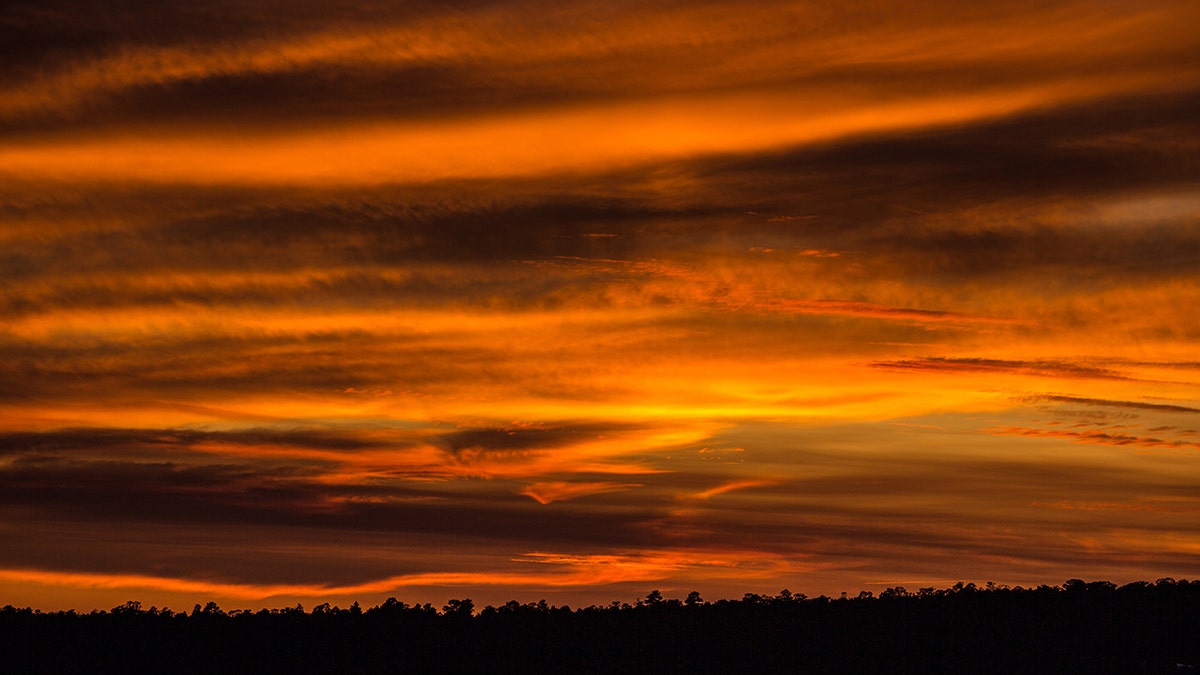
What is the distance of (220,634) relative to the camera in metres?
57.9

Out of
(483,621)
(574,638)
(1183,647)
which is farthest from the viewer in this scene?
(483,621)

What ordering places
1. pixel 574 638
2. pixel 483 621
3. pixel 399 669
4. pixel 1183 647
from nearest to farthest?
pixel 1183 647 < pixel 399 669 < pixel 574 638 < pixel 483 621

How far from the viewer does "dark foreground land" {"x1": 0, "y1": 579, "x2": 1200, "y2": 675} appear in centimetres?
4966

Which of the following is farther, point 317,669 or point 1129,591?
point 1129,591

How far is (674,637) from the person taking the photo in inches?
2151

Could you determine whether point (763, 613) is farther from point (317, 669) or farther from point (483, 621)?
point (317, 669)

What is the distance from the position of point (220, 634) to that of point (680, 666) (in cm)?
1996

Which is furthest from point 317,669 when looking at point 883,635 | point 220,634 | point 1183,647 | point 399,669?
point 1183,647

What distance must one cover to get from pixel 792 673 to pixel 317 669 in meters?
17.5

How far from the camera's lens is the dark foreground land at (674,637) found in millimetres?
49656

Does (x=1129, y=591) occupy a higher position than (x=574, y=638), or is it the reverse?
(x=1129, y=591)

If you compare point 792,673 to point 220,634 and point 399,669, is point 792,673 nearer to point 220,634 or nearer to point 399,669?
point 399,669

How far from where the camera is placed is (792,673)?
48.8 m

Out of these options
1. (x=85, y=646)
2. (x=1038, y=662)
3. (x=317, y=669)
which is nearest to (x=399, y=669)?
(x=317, y=669)
